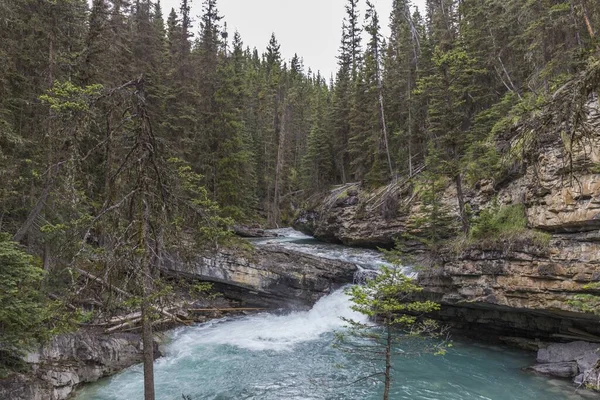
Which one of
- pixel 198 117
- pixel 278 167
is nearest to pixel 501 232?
pixel 198 117

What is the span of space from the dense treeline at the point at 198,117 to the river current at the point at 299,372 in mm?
4231

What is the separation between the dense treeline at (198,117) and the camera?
6.82m

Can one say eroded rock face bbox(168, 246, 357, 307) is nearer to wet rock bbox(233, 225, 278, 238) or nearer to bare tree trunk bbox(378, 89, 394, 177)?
bare tree trunk bbox(378, 89, 394, 177)

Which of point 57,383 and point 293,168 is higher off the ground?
point 293,168

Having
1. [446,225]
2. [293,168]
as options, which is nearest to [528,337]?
[446,225]

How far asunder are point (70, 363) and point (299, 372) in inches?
263

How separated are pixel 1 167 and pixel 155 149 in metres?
6.68

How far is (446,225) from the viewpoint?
16.7 metres

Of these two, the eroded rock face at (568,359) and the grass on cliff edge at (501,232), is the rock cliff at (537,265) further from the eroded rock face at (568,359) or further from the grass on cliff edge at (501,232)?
the eroded rock face at (568,359)

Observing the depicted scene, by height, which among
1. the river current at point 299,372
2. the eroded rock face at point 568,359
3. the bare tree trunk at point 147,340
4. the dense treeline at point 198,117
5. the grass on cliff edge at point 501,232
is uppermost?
the dense treeline at point 198,117

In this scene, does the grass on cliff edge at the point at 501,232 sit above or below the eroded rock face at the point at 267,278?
above

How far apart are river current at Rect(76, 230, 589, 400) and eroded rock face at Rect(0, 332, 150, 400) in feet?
1.31

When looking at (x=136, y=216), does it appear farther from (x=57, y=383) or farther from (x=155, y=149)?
(x=57, y=383)

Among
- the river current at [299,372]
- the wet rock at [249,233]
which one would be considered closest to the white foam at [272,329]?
the river current at [299,372]
